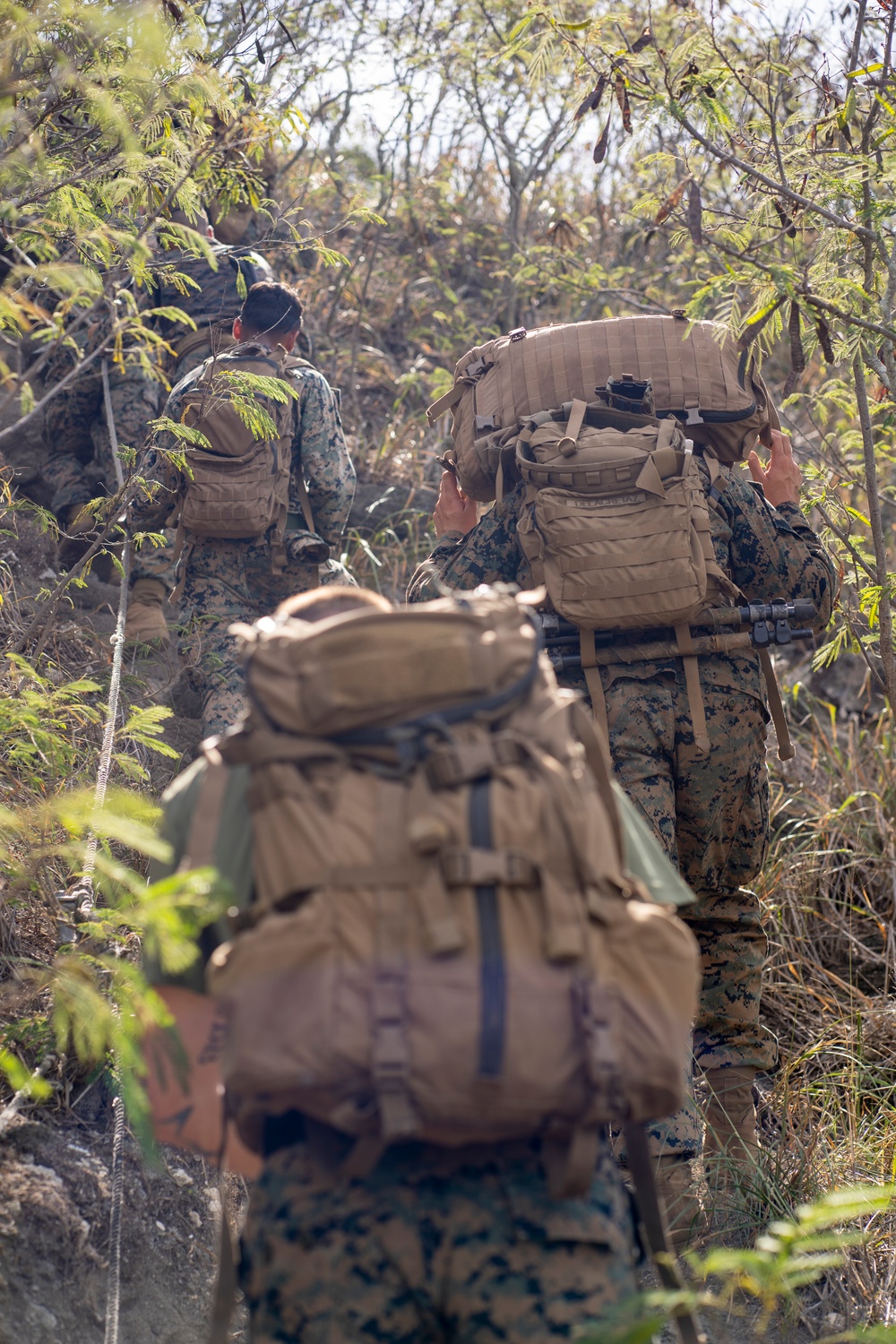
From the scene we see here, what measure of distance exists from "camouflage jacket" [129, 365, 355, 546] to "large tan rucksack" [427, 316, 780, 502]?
1.30 m

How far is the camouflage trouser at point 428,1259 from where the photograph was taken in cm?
161

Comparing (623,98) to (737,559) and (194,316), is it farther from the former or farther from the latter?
(194,316)

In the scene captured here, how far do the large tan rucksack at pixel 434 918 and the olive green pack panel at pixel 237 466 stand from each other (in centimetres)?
319

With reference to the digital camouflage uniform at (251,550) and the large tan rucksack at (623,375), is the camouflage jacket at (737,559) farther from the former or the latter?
the digital camouflage uniform at (251,550)

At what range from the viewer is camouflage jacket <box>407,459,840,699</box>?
12.0 feet

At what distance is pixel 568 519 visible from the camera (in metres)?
3.45

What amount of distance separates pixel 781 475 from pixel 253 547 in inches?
90.1

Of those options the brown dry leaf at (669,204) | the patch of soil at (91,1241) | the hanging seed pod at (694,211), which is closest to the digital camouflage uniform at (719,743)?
the hanging seed pod at (694,211)

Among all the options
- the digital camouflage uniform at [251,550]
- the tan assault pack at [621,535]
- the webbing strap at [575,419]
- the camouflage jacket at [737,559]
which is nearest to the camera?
the tan assault pack at [621,535]

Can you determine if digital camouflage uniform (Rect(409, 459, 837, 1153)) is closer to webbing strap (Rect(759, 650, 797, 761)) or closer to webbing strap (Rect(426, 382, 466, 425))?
webbing strap (Rect(759, 650, 797, 761))

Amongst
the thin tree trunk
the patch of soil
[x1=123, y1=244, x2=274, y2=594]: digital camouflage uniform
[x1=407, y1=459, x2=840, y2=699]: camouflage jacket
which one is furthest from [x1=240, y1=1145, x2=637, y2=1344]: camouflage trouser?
[x1=123, y1=244, x2=274, y2=594]: digital camouflage uniform

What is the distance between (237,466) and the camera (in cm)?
487

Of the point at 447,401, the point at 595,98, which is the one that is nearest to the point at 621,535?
the point at 447,401

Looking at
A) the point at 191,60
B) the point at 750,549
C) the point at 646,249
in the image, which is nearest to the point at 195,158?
the point at 191,60
